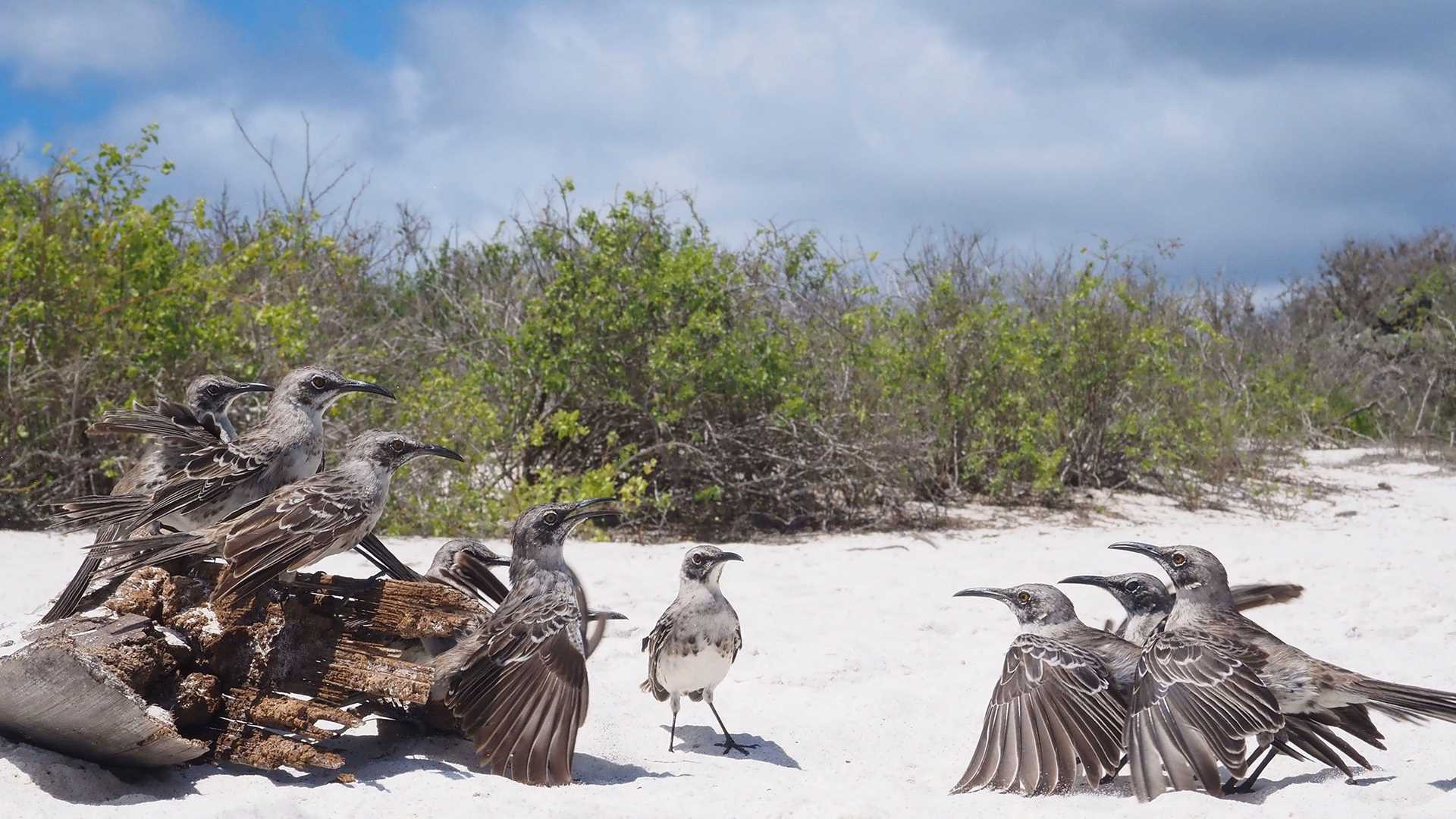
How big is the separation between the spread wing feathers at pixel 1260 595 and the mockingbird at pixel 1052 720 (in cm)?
138

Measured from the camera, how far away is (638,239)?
12.2 meters

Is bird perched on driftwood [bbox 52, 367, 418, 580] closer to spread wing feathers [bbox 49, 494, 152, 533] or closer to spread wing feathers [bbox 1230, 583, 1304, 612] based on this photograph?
spread wing feathers [bbox 49, 494, 152, 533]

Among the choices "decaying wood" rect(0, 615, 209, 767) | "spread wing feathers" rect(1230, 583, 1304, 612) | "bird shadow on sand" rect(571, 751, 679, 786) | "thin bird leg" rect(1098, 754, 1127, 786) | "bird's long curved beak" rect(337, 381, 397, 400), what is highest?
"bird's long curved beak" rect(337, 381, 397, 400)

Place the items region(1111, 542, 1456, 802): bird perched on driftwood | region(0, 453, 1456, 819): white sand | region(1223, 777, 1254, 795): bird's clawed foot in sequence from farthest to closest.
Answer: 1. region(1223, 777, 1254, 795): bird's clawed foot
2. region(1111, 542, 1456, 802): bird perched on driftwood
3. region(0, 453, 1456, 819): white sand

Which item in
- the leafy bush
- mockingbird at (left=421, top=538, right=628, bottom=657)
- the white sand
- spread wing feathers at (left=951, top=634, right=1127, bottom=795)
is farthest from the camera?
the leafy bush

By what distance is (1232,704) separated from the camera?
14.3 feet

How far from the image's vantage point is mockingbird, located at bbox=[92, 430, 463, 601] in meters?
4.26

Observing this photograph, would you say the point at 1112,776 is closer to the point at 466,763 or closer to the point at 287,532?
the point at 466,763

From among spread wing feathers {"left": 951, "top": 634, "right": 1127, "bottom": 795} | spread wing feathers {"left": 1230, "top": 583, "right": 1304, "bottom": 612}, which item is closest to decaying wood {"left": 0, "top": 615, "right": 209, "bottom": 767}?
spread wing feathers {"left": 951, "top": 634, "right": 1127, "bottom": 795}

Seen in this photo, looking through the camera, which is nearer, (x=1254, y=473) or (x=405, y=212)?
(x=1254, y=473)

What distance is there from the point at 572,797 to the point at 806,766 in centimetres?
159

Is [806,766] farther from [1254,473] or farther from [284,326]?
[1254,473]

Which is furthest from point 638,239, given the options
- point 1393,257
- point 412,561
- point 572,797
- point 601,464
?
point 1393,257

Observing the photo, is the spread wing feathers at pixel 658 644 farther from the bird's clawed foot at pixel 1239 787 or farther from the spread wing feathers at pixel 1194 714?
the bird's clawed foot at pixel 1239 787
